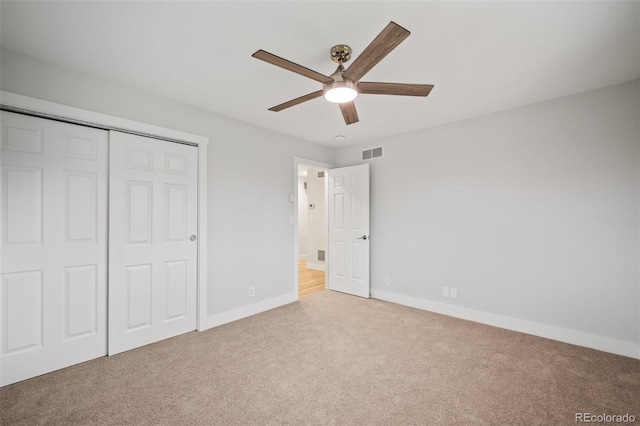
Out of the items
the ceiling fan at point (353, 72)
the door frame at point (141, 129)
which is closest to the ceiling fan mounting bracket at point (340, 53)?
the ceiling fan at point (353, 72)

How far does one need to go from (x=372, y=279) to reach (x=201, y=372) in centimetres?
285

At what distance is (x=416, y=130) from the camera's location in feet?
13.4

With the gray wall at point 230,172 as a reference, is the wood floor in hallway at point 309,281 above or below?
below

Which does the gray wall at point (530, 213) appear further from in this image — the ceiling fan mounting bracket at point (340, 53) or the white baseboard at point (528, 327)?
the ceiling fan mounting bracket at point (340, 53)

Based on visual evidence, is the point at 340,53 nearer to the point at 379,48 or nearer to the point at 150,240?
the point at 379,48

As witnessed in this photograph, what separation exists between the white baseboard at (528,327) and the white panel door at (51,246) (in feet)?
11.9

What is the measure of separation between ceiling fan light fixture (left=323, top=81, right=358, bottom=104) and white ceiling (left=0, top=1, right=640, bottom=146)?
0.34m

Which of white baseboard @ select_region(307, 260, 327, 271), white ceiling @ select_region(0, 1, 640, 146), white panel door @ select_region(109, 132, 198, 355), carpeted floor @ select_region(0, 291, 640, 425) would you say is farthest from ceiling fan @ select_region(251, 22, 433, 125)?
white baseboard @ select_region(307, 260, 327, 271)

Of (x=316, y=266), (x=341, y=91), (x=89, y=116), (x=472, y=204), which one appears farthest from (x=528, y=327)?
(x=89, y=116)

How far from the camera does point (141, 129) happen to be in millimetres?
2834

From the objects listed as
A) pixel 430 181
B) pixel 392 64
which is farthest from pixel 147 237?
pixel 430 181

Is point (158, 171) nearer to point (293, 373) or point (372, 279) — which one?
point (293, 373)

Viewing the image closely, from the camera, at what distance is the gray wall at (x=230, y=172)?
2402mm

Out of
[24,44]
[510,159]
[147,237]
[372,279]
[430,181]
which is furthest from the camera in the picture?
[372,279]
